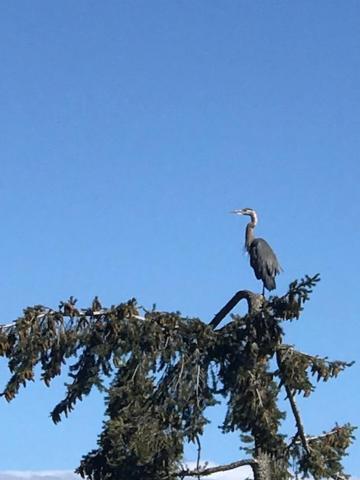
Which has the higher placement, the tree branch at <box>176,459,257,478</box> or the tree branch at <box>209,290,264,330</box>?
the tree branch at <box>209,290,264,330</box>

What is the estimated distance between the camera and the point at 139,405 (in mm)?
22562

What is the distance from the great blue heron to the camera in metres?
26.0

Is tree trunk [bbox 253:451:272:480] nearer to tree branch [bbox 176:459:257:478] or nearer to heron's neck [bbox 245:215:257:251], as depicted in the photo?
tree branch [bbox 176:459:257:478]

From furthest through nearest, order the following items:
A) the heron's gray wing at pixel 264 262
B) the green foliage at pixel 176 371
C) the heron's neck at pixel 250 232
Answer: the heron's neck at pixel 250 232
the heron's gray wing at pixel 264 262
the green foliage at pixel 176 371

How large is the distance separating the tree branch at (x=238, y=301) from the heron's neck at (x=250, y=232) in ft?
16.6

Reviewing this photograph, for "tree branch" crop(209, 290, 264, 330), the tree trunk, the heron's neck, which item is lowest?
the tree trunk

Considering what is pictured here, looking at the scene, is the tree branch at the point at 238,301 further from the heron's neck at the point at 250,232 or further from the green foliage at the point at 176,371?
the heron's neck at the point at 250,232

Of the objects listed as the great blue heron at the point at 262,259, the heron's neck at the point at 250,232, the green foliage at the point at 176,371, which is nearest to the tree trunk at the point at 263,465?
the green foliage at the point at 176,371

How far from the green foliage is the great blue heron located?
12.9ft

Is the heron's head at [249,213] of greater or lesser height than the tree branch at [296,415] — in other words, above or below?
above

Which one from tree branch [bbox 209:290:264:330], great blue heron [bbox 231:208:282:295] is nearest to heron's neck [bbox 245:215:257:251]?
great blue heron [bbox 231:208:282:295]

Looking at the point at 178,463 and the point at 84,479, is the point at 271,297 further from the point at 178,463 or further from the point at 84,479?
the point at 84,479

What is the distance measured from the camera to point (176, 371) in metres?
21.6

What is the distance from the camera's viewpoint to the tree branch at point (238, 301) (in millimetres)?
21802
